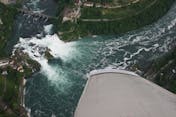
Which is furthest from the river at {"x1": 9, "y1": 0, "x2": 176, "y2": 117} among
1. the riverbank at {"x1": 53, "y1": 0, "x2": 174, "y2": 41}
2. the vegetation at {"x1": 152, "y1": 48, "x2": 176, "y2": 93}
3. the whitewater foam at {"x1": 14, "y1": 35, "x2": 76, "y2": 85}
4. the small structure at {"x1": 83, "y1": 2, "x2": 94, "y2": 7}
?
the small structure at {"x1": 83, "y1": 2, "x2": 94, "y2": 7}

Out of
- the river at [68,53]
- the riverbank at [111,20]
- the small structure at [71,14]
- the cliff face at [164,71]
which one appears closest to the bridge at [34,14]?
the river at [68,53]

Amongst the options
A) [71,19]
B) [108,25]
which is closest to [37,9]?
[71,19]

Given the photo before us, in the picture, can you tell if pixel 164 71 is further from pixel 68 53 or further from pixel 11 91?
pixel 11 91

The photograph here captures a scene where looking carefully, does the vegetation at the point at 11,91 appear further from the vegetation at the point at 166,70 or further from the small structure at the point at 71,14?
the vegetation at the point at 166,70

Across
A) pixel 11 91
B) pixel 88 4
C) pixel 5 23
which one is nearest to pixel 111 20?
pixel 88 4

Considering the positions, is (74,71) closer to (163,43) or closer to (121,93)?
(163,43)

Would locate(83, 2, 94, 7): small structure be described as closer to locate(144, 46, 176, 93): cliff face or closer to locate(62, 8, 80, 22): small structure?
locate(62, 8, 80, 22): small structure
